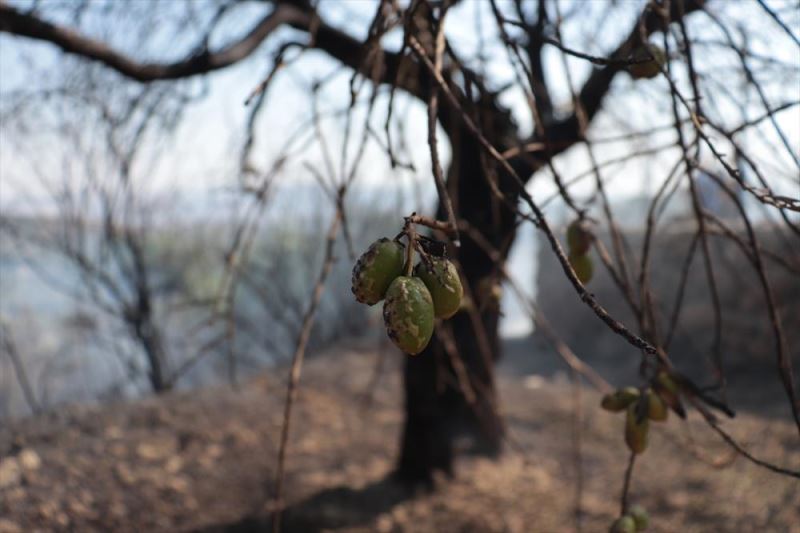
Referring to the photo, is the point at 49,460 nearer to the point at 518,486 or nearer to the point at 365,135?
the point at 518,486

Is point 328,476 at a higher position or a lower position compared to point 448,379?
lower

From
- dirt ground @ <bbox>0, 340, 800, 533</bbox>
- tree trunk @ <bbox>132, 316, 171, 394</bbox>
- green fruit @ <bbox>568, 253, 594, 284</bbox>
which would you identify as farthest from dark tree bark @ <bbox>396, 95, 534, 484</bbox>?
tree trunk @ <bbox>132, 316, 171, 394</bbox>

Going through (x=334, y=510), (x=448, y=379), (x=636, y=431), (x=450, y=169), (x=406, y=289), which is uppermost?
(x=450, y=169)

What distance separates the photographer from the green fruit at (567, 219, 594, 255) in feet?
3.16

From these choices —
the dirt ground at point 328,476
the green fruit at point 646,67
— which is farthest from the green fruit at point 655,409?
the dirt ground at point 328,476

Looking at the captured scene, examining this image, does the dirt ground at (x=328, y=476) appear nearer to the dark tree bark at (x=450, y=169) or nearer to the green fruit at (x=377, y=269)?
the dark tree bark at (x=450, y=169)

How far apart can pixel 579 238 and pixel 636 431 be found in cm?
28

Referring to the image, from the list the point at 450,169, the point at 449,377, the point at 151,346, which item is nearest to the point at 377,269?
the point at 450,169

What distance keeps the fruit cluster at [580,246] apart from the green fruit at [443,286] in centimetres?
46

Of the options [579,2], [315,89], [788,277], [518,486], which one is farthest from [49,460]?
[788,277]

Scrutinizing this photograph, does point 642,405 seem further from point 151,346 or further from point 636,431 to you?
point 151,346

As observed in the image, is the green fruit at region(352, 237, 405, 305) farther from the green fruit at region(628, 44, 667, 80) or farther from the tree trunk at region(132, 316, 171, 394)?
the tree trunk at region(132, 316, 171, 394)

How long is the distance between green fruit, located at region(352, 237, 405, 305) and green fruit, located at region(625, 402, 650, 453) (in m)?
0.54

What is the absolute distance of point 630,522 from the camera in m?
0.97
